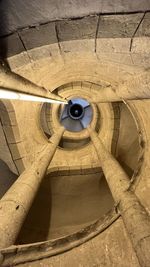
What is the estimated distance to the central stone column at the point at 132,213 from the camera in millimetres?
2678

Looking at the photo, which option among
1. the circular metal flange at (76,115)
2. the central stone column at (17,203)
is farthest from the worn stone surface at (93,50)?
the circular metal flange at (76,115)

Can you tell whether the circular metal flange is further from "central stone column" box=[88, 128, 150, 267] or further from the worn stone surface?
"central stone column" box=[88, 128, 150, 267]

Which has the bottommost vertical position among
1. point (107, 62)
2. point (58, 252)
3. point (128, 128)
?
point (58, 252)

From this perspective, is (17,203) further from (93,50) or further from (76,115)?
(76,115)

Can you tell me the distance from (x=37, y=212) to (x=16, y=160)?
6.01ft

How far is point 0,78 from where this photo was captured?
120 inches

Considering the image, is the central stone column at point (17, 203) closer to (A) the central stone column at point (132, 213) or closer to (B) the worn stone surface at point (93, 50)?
(B) the worn stone surface at point (93, 50)

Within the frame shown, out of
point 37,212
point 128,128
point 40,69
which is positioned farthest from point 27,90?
point 128,128

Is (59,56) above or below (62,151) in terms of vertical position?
above

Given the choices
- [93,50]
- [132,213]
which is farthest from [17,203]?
[93,50]

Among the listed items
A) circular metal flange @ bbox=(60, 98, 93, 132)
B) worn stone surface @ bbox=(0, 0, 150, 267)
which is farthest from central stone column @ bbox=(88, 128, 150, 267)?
circular metal flange @ bbox=(60, 98, 93, 132)

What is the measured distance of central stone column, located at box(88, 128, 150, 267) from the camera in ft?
8.79

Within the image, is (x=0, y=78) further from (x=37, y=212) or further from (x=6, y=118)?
(x=37, y=212)

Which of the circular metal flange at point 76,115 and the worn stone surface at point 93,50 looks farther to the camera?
the circular metal flange at point 76,115
